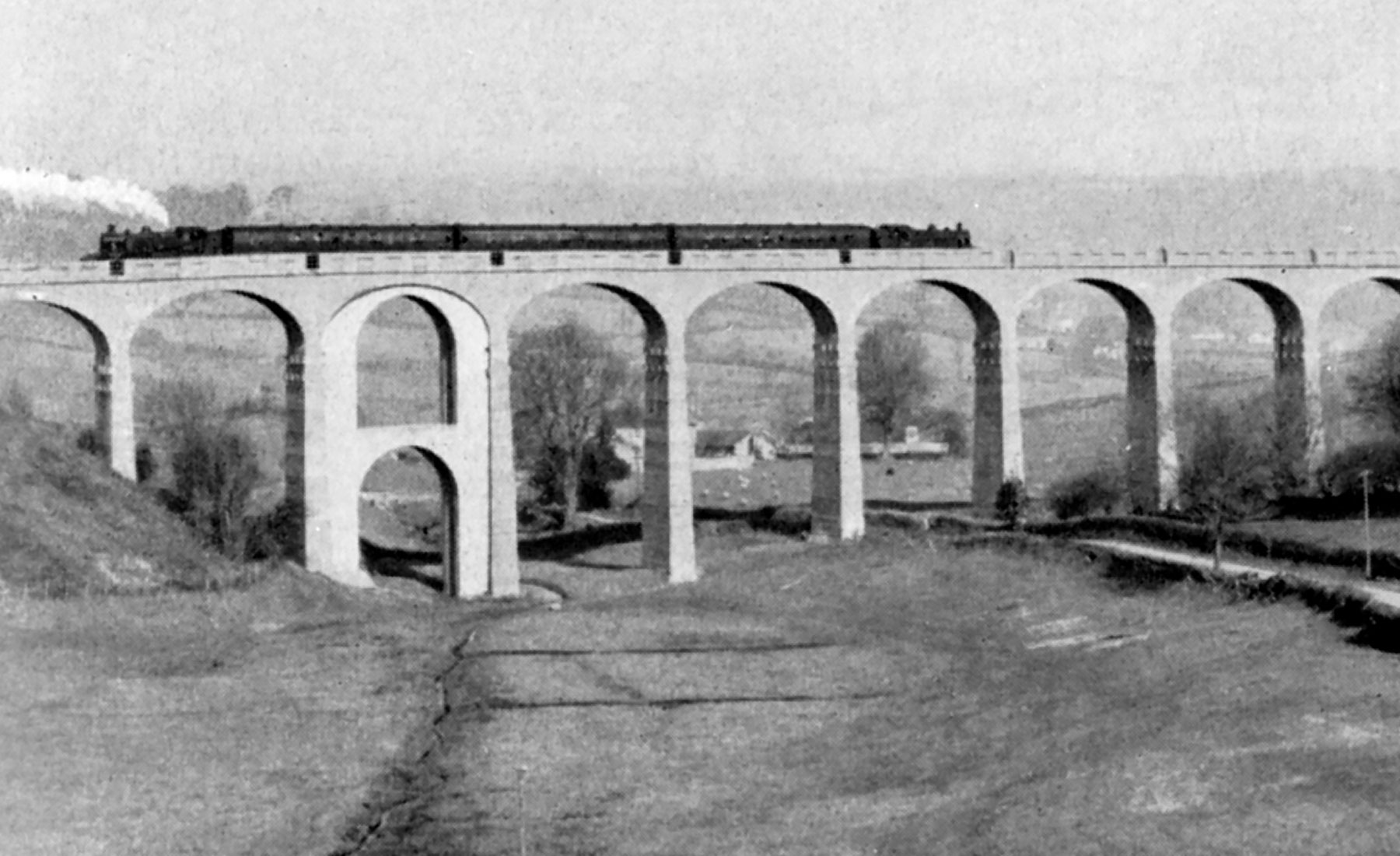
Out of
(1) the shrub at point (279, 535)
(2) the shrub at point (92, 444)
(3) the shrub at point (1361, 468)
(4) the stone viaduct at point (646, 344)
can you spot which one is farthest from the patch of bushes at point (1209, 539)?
(2) the shrub at point (92, 444)

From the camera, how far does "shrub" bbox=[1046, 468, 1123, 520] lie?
61.5m

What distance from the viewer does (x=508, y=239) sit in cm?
5791

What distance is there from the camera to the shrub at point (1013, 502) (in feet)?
194

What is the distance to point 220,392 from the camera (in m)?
108

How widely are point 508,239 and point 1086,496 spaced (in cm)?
2374

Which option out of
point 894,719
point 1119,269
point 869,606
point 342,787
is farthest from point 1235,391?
point 342,787

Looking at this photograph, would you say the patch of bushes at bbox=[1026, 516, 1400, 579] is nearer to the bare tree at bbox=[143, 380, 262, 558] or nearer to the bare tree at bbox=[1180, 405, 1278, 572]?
the bare tree at bbox=[1180, 405, 1278, 572]

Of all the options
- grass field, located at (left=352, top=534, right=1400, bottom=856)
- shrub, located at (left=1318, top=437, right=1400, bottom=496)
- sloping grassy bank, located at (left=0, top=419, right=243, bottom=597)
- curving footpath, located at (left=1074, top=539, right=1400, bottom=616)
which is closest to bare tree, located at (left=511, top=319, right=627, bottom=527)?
grass field, located at (left=352, top=534, right=1400, bottom=856)

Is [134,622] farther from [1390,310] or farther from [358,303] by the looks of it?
[1390,310]

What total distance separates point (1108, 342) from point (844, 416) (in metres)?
102

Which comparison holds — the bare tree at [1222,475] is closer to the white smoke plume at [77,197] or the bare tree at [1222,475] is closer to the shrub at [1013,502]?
the shrub at [1013,502]

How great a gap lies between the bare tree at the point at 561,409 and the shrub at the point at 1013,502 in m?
20.9

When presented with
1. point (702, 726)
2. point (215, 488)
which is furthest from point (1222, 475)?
point (215, 488)

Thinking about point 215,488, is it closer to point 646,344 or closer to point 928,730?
point 646,344
